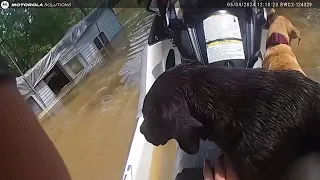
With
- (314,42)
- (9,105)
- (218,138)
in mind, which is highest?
(9,105)

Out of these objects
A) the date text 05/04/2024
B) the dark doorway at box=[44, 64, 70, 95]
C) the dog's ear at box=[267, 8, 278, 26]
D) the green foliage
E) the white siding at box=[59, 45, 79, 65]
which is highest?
the green foliage

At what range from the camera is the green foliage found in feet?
3.00

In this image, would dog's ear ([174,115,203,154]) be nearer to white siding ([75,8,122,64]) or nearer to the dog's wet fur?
the dog's wet fur

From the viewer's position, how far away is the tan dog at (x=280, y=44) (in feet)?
2.64

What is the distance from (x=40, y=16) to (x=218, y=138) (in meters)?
0.46

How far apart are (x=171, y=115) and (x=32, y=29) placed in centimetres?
45

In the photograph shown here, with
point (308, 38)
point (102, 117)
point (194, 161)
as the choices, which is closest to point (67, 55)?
point (102, 117)

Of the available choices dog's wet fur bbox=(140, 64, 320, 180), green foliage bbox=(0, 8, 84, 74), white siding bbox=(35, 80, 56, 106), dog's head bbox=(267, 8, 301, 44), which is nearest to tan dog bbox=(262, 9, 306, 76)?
dog's head bbox=(267, 8, 301, 44)

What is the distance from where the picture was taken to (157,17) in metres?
0.97

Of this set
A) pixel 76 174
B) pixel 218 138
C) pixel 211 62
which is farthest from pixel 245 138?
pixel 76 174

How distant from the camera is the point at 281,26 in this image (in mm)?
908

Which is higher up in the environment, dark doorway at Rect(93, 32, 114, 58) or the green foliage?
the green foliage

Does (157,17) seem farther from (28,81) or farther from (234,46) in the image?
(28,81)

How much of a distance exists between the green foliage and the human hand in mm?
423
